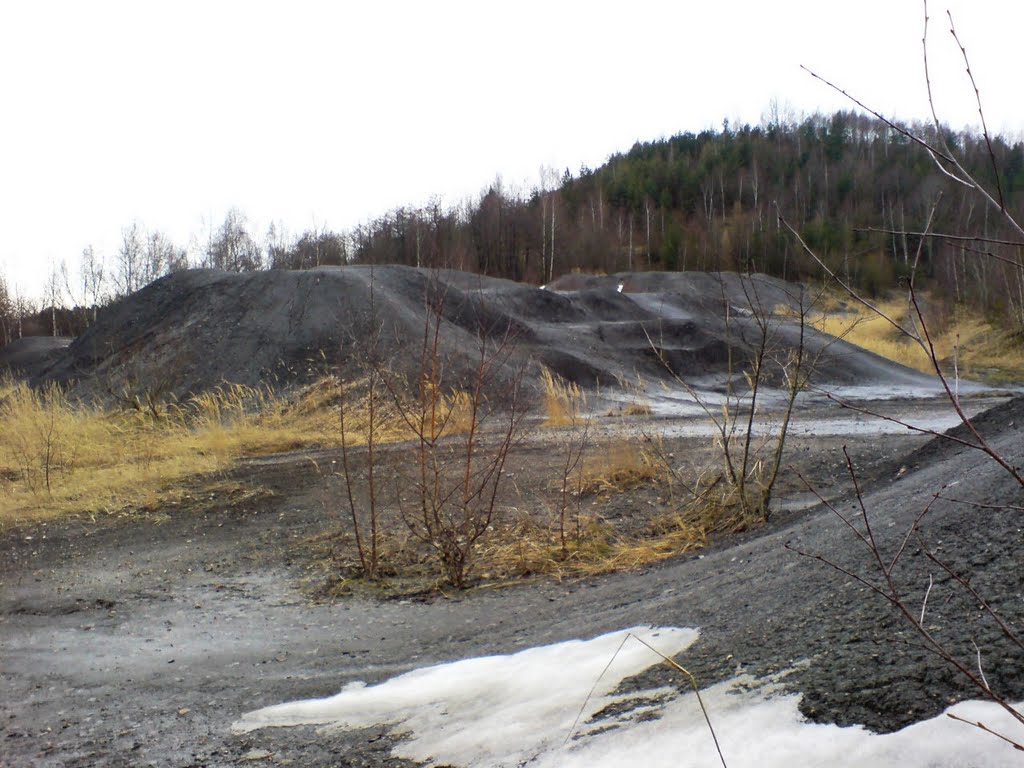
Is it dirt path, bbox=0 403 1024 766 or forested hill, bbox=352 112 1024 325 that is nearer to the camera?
dirt path, bbox=0 403 1024 766

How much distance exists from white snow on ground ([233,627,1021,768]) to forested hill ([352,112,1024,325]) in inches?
1022

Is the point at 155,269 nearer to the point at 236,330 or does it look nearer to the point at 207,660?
the point at 236,330

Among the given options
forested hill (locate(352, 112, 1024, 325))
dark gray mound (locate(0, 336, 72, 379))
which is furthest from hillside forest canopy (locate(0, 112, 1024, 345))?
dark gray mound (locate(0, 336, 72, 379))

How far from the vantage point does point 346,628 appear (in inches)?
225

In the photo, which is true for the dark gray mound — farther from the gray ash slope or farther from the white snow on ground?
the white snow on ground

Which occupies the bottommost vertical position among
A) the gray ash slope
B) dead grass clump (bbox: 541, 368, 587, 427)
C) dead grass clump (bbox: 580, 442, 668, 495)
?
dead grass clump (bbox: 580, 442, 668, 495)

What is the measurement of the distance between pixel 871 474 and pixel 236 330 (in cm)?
1756

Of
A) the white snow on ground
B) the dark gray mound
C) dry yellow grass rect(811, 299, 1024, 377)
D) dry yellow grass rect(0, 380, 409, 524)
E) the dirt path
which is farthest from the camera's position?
the dark gray mound

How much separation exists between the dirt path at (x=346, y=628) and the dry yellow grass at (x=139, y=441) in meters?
2.14

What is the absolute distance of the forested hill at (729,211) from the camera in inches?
1634

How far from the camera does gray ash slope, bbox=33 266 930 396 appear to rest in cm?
2064

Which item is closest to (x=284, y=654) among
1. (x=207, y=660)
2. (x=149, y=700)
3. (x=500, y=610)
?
(x=207, y=660)

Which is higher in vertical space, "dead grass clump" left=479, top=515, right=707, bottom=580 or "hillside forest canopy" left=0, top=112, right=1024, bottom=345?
"hillside forest canopy" left=0, top=112, right=1024, bottom=345

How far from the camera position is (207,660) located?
5.20m
